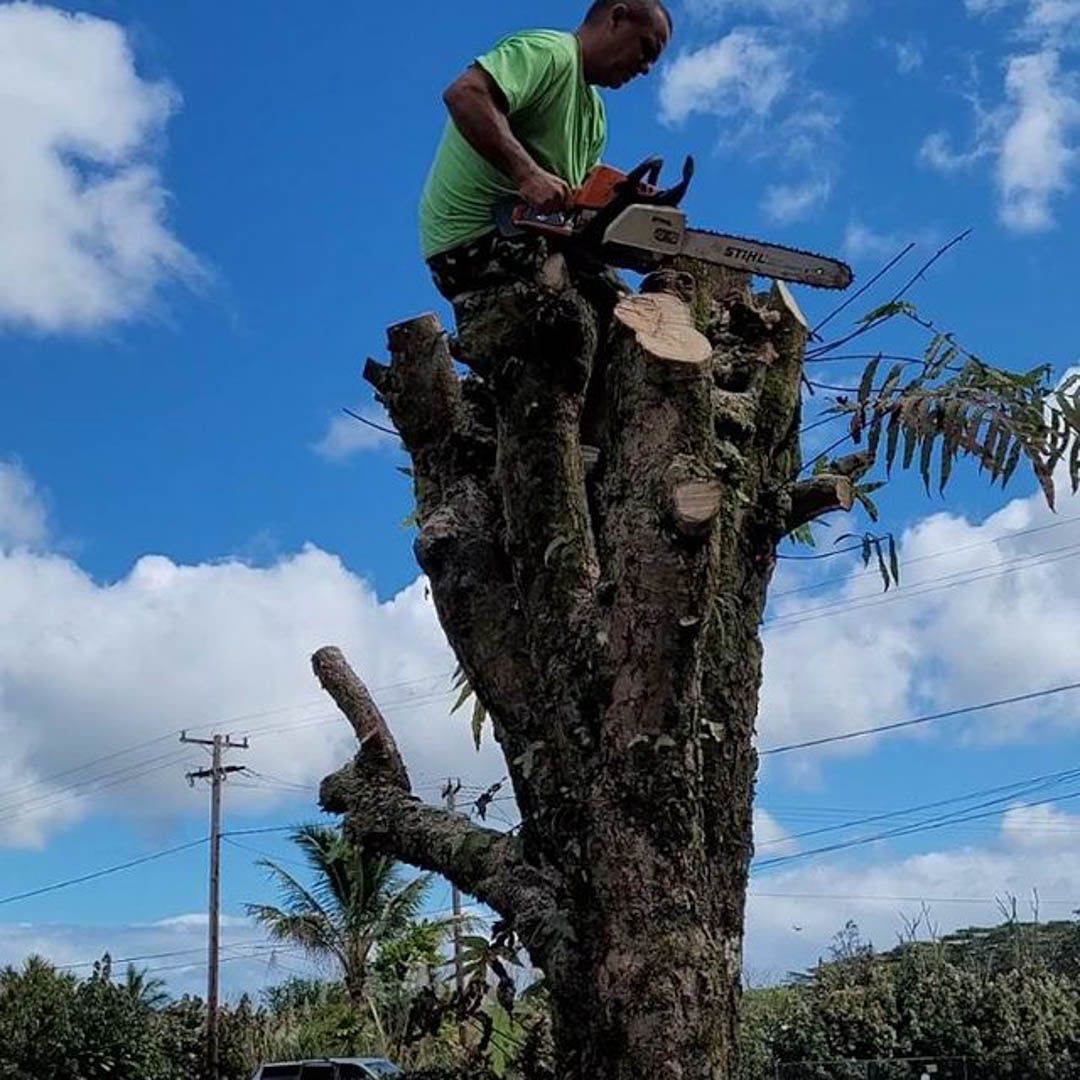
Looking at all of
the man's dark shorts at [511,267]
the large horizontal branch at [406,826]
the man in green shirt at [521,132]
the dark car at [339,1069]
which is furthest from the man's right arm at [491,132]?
the dark car at [339,1069]

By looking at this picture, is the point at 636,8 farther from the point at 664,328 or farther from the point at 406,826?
the point at 406,826

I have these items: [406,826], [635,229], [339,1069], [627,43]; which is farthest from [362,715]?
[339,1069]

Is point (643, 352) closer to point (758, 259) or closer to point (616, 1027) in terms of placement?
point (758, 259)

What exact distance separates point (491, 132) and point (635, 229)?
449mm

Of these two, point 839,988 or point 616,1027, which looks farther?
point 839,988

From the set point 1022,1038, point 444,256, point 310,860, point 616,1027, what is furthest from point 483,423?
point 310,860

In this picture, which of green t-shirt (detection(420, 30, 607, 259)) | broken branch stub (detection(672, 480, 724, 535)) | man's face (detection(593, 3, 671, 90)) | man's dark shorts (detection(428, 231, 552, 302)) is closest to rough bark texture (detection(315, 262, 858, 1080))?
broken branch stub (detection(672, 480, 724, 535))

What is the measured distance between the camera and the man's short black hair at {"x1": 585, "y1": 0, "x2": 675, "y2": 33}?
3758 mm

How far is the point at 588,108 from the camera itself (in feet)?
13.0

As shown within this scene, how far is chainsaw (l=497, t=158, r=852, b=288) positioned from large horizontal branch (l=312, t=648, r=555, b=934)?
1.59 metres

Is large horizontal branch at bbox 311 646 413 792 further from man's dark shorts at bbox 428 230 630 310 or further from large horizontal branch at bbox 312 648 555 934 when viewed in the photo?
man's dark shorts at bbox 428 230 630 310

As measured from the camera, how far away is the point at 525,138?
3871 millimetres

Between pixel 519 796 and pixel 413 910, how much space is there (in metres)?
22.9

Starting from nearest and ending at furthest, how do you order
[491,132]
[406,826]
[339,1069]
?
[491,132] → [406,826] → [339,1069]
